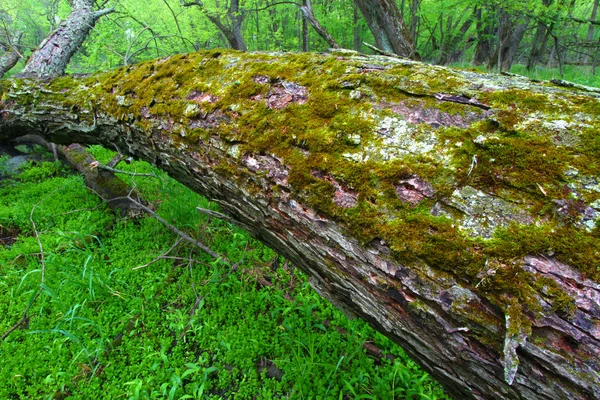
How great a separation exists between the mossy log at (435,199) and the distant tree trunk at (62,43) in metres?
4.24

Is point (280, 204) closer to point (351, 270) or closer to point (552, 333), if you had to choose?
point (351, 270)

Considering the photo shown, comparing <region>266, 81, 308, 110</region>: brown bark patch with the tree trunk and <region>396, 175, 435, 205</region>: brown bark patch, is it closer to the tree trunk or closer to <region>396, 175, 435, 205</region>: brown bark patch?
<region>396, 175, 435, 205</region>: brown bark patch

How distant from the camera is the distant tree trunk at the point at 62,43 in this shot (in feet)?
14.7

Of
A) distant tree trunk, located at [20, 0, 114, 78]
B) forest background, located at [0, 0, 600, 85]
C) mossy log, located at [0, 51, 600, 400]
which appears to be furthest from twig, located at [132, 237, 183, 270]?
distant tree trunk, located at [20, 0, 114, 78]

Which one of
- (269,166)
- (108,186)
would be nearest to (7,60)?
(108,186)

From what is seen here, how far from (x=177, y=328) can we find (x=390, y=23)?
17.2 ft

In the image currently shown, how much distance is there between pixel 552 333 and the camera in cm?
82

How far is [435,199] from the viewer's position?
1074mm

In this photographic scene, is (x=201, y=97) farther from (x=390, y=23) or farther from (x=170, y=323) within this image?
(x=390, y=23)

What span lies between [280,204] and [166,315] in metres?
1.67

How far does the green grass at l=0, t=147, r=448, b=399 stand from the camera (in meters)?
2.03

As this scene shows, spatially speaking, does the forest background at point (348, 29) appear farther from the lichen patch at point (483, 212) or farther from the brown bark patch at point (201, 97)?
the lichen patch at point (483, 212)

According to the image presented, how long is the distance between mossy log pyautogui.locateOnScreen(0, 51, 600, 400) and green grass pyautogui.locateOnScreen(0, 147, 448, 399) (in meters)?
0.94

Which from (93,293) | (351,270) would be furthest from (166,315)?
(351,270)
